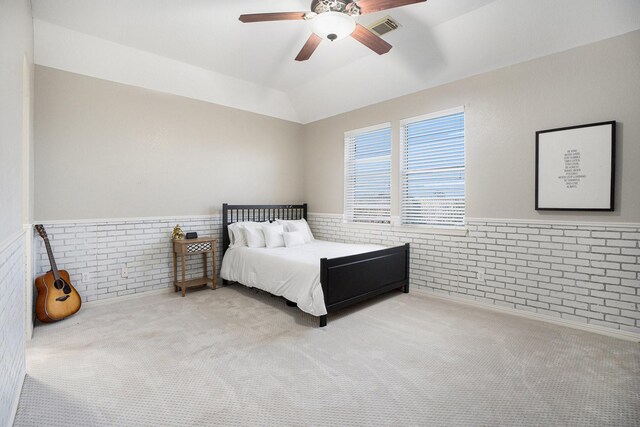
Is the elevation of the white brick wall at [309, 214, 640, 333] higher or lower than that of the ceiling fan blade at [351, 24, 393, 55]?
lower

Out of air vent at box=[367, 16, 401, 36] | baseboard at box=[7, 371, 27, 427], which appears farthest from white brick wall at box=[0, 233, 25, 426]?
air vent at box=[367, 16, 401, 36]

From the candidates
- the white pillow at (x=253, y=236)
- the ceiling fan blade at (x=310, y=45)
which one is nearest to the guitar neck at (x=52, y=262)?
the white pillow at (x=253, y=236)

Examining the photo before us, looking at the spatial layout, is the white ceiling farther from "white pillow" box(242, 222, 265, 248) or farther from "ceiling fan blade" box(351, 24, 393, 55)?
"white pillow" box(242, 222, 265, 248)

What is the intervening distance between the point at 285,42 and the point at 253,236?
8.78ft

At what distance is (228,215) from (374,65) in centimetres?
321

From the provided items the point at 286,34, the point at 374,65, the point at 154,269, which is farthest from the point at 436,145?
the point at 154,269

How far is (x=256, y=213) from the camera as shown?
5574 mm

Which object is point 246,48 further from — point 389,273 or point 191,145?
point 389,273

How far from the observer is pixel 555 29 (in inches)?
125

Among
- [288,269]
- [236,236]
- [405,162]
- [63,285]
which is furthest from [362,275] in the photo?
[63,285]

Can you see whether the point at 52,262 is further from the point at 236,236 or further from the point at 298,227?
the point at 298,227

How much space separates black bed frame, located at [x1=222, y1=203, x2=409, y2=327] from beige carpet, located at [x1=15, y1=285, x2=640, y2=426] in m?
0.27

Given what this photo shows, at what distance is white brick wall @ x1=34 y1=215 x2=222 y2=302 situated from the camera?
378 centimetres

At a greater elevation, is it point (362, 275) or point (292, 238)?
point (292, 238)
